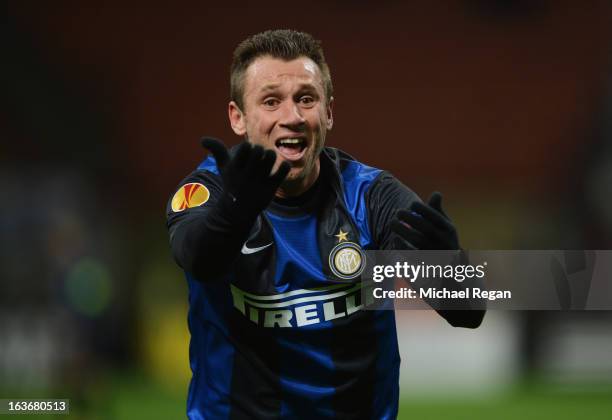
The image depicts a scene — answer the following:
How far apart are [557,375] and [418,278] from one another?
7.48 m

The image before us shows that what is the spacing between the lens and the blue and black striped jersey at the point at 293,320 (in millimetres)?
2799

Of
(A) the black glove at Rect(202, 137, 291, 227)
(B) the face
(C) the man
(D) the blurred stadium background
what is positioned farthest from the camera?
(D) the blurred stadium background

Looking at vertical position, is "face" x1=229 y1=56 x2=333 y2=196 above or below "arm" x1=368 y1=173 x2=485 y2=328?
above

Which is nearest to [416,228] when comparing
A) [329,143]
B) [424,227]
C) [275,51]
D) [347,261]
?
[424,227]

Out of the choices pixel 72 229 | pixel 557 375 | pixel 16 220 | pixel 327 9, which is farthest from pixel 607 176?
pixel 16 220

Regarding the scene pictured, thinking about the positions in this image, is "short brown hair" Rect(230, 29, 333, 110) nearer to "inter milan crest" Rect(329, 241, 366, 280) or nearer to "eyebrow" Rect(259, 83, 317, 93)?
"eyebrow" Rect(259, 83, 317, 93)

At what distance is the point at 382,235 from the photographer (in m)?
2.91

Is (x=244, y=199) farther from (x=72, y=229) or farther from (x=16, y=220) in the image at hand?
(x=16, y=220)

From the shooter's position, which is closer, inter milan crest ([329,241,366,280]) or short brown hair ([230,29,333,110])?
inter milan crest ([329,241,366,280])

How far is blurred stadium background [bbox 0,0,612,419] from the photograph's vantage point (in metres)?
9.31

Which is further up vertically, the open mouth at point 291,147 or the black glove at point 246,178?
the open mouth at point 291,147

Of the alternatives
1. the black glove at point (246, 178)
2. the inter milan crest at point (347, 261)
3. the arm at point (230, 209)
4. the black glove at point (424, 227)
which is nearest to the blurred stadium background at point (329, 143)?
the inter milan crest at point (347, 261)

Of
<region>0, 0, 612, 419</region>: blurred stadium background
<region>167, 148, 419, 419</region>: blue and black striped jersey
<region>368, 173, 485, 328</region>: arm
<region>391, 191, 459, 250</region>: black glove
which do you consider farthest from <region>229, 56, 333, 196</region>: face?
<region>0, 0, 612, 419</region>: blurred stadium background

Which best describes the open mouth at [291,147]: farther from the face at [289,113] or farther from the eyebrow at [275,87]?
the eyebrow at [275,87]
